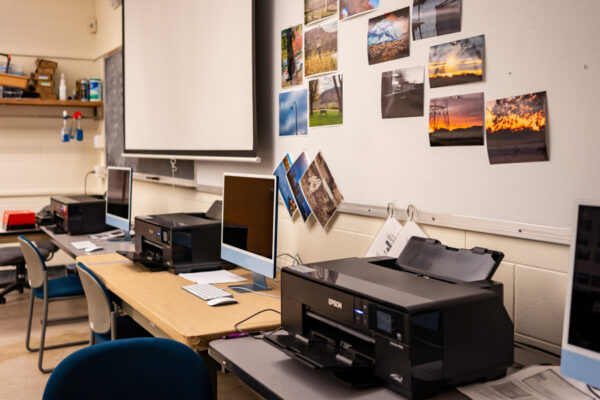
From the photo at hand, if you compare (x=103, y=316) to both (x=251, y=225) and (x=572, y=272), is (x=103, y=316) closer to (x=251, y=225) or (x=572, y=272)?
(x=251, y=225)

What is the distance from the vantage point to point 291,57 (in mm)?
2762

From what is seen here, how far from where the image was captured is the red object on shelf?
4418 millimetres

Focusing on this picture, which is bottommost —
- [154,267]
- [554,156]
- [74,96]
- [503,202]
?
[154,267]

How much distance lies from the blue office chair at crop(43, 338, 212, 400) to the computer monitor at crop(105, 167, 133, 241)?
7.97 ft

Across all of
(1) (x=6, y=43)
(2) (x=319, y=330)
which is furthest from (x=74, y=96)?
(2) (x=319, y=330)

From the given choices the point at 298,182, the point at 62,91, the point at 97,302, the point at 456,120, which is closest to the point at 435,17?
the point at 456,120

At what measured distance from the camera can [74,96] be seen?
228 inches

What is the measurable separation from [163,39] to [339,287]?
9.63ft

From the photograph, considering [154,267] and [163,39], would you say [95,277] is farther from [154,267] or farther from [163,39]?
[163,39]

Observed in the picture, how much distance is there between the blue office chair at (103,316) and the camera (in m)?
2.60

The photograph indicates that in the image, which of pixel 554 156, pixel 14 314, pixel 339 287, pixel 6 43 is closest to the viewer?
pixel 339 287

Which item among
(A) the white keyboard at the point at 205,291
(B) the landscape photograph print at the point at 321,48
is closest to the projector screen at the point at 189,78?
(B) the landscape photograph print at the point at 321,48

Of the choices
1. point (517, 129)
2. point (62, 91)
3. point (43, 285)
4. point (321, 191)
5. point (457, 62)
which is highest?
point (62, 91)

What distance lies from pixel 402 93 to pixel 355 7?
460 mm
